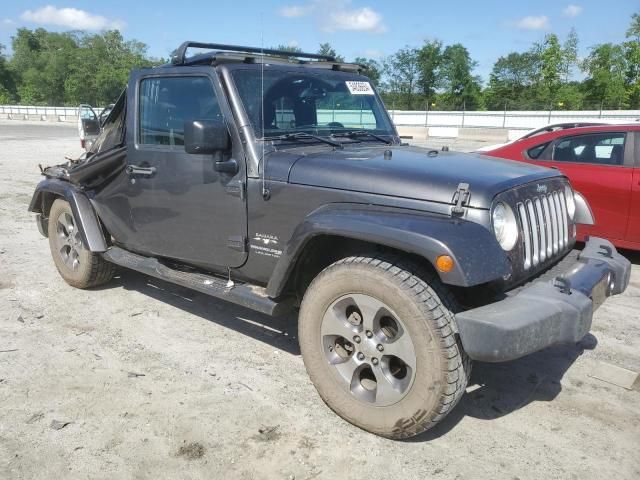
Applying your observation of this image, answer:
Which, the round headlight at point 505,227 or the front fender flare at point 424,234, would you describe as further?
the round headlight at point 505,227

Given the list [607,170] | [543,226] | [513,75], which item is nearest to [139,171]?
[543,226]

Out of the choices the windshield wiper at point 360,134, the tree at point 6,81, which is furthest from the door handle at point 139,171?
the tree at point 6,81

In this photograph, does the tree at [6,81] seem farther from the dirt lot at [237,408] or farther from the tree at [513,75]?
the dirt lot at [237,408]

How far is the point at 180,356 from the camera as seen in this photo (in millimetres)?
3992

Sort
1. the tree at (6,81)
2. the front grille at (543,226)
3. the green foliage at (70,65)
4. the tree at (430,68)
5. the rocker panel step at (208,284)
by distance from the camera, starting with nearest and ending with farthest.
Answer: the front grille at (543,226) → the rocker panel step at (208,284) → the tree at (430,68) → the green foliage at (70,65) → the tree at (6,81)

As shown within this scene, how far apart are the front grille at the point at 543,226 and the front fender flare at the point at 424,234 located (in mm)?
441

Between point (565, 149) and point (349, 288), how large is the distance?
4887mm

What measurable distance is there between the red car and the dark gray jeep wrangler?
2.68 m

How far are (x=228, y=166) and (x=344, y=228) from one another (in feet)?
3.49

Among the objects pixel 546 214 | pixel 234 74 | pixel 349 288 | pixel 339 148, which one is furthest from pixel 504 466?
pixel 234 74

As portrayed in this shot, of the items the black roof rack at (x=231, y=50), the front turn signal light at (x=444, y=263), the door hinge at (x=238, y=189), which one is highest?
the black roof rack at (x=231, y=50)

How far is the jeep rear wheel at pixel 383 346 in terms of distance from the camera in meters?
2.72

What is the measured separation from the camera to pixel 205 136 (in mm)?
3389

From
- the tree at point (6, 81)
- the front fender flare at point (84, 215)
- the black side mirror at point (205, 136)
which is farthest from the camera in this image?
the tree at point (6, 81)
